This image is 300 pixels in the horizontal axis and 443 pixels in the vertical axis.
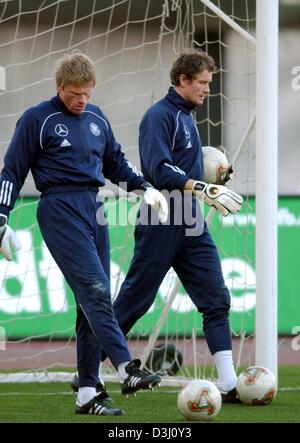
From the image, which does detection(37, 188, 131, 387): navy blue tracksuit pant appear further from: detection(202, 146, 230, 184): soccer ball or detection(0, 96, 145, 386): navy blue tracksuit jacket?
detection(202, 146, 230, 184): soccer ball

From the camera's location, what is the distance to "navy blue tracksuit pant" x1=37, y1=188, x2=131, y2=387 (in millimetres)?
5902

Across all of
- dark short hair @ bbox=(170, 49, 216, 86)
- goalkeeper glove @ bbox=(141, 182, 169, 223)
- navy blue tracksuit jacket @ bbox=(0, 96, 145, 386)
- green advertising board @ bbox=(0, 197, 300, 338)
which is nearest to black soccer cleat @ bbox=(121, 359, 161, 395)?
navy blue tracksuit jacket @ bbox=(0, 96, 145, 386)

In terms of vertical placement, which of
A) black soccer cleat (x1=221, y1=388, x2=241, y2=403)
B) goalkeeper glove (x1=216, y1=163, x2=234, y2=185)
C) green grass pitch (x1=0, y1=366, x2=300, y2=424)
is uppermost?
goalkeeper glove (x1=216, y1=163, x2=234, y2=185)

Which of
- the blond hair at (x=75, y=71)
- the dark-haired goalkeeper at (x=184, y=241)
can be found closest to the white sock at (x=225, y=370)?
the dark-haired goalkeeper at (x=184, y=241)

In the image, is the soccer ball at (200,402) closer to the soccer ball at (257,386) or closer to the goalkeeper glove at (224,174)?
the soccer ball at (257,386)

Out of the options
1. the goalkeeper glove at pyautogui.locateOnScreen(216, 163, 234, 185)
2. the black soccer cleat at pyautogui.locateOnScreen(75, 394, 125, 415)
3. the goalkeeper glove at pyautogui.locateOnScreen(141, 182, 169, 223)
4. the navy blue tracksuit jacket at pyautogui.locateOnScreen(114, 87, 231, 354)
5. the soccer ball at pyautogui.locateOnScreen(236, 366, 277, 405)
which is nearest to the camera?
the black soccer cleat at pyautogui.locateOnScreen(75, 394, 125, 415)

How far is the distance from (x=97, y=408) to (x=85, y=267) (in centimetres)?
76

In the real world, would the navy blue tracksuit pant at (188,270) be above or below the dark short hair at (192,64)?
below

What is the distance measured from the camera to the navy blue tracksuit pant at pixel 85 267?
19.4 ft

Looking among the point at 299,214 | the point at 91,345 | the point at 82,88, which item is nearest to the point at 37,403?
the point at 91,345

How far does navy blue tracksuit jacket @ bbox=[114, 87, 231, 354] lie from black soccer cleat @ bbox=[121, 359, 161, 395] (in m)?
1.11

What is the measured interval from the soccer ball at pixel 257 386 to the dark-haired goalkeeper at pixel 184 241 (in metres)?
0.16

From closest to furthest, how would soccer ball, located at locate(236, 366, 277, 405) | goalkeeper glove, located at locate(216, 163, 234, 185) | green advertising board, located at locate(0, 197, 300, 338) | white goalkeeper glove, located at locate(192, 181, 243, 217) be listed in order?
white goalkeeper glove, located at locate(192, 181, 243, 217)
soccer ball, located at locate(236, 366, 277, 405)
goalkeeper glove, located at locate(216, 163, 234, 185)
green advertising board, located at locate(0, 197, 300, 338)

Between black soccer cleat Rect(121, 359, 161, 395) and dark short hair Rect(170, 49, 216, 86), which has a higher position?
dark short hair Rect(170, 49, 216, 86)
